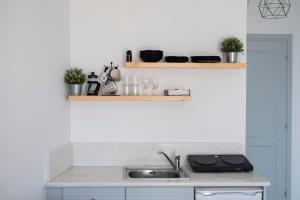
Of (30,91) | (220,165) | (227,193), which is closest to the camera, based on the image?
(30,91)

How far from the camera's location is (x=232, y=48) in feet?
11.0

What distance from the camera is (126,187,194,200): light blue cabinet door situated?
2.93m

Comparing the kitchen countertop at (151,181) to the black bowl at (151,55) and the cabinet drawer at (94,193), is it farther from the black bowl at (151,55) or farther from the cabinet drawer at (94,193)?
the black bowl at (151,55)

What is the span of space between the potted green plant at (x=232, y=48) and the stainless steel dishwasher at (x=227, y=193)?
1119 millimetres

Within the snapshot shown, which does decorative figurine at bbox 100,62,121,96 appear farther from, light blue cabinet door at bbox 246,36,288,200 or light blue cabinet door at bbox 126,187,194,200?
light blue cabinet door at bbox 246,36,288,200

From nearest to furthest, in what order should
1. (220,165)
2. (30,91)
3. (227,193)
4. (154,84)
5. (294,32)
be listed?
(30,91) < (227,193) < (220,165) < (154,84) < (294,32)

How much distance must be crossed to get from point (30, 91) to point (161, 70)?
1331mm

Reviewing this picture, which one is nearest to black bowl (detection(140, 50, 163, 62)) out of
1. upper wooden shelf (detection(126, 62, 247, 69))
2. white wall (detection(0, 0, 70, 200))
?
upper wooden shelf (detection(126, 62, 247, 69))

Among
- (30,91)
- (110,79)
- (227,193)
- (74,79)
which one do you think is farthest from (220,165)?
(30,91)

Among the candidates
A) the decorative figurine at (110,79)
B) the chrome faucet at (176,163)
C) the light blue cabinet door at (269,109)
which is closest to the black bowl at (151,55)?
the decorative figurine at (110,79)

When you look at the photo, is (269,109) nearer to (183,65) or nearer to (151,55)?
(183,65)

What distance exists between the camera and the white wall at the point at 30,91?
2.20m

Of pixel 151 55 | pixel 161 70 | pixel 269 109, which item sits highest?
pixel 151 55

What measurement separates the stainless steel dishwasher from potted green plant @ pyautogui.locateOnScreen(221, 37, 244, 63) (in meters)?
1.12
